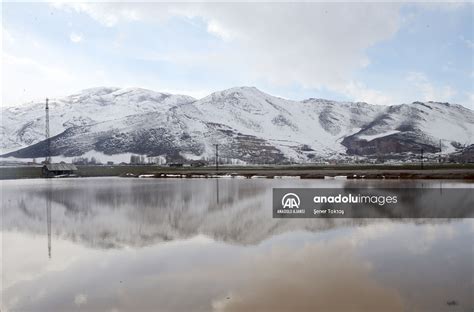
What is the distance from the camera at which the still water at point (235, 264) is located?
14445 millimetres

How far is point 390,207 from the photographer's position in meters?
36.7

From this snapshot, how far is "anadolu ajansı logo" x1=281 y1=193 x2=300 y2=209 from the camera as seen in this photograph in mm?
39369

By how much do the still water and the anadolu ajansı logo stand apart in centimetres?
711

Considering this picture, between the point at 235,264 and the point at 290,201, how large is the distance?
994 inches

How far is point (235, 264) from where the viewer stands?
63.2ft

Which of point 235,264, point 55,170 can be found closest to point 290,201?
point 235,264

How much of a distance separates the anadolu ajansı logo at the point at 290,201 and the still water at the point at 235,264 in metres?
7.11

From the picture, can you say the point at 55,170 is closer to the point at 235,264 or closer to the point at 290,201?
the point at 290,201

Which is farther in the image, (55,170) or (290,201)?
(55,170)

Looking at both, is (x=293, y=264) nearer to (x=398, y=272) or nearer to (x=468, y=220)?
(x=398, y=272)

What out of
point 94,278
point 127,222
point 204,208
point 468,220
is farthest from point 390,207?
point 94,278

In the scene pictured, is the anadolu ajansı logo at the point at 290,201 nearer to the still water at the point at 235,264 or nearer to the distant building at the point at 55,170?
the still water at the point at 235,264

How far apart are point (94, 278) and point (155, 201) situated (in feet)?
91.7

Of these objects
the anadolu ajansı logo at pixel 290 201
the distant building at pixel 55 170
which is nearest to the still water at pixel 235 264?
the anadolu ajansı logo at pixel 290 201
